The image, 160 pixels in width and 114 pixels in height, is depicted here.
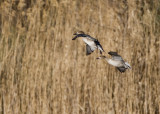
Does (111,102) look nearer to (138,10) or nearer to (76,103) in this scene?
(76,103)

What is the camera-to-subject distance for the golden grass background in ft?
12.2

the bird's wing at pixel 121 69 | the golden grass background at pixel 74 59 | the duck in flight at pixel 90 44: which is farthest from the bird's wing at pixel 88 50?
the bird's wing at pixel 121 69

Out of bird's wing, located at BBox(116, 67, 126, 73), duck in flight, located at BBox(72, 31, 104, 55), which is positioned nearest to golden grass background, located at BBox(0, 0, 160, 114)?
bird's wing, located at BBox(116, 67, 126, 73)

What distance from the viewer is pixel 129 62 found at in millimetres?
3816

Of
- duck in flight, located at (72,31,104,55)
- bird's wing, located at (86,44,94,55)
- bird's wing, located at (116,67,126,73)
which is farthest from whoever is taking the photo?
bird's wing, located at (116,67,126,73)

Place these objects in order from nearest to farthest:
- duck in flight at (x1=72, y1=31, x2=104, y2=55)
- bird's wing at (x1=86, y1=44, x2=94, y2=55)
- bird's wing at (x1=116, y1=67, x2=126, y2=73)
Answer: duck in flight at (x1=72, y1=31, x2=104, y2=55) → bird's wing at (x1=86, y1=44, x2=94, y2=55) → bird's wing at (x1=116, y1=67, x2=126, y2=73)

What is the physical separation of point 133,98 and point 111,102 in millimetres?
227

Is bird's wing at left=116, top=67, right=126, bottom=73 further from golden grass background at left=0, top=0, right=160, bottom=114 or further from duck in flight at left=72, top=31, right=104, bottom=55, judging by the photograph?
duck in flight at left=72, top=31, right=104, bottom=55

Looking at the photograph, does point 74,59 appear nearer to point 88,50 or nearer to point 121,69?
point 88,50

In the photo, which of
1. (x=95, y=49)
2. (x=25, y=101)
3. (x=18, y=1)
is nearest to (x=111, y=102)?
(x=95, y=49)

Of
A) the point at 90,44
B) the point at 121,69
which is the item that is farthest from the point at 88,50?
the point at 121,69

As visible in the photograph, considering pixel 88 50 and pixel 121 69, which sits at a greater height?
pixel 88 50

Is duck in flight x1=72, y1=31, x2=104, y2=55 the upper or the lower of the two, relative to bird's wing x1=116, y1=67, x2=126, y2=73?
upper

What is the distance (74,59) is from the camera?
3723 millimetres
